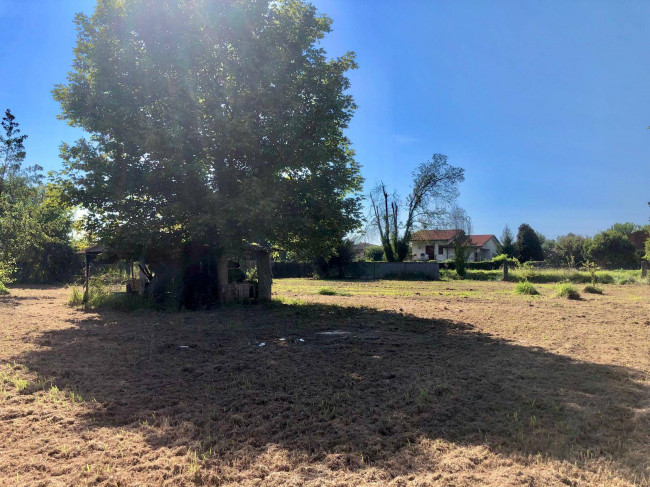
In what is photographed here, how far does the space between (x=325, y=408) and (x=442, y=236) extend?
5223cm

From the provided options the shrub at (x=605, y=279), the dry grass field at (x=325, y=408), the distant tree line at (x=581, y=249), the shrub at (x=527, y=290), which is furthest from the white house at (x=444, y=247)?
the dry grass field at (x=325, y=408)

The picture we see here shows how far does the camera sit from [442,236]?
179 ft

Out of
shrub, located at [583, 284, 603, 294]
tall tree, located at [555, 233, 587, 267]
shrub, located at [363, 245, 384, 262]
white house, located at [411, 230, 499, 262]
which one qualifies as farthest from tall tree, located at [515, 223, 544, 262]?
shrub, located at [583, 284, 603, 294]

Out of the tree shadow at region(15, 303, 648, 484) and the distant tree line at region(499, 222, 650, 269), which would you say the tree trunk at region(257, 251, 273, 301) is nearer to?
the tree shadow at region(15, 303, 648, 484)

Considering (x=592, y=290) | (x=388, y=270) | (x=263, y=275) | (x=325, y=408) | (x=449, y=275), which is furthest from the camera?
(x=388, y=270)

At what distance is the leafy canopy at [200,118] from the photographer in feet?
37.1

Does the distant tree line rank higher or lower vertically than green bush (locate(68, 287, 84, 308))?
higher

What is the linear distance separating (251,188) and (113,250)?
17.0ft

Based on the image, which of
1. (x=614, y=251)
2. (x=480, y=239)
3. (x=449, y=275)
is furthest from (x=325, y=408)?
(x=480, y=239)

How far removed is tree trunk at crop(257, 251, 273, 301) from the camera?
1557cm

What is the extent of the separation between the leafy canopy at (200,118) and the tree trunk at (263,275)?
9.76 ft

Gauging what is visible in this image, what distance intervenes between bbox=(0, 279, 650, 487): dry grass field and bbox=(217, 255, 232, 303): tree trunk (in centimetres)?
512

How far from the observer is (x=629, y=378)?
18.6 ft

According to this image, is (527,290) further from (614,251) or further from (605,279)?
(614,251)
